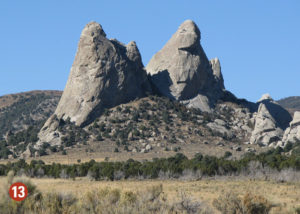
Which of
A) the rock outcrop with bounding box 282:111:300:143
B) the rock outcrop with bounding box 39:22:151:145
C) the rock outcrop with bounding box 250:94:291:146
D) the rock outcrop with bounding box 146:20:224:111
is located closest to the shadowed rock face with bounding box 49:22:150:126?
the rock outcrop with bounding box 39:22:151:145

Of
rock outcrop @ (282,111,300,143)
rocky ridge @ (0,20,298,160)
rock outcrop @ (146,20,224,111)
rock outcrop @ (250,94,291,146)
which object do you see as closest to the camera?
rock outcrop @ (282,111,300,143)

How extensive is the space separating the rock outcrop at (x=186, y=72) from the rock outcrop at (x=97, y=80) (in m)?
9.83

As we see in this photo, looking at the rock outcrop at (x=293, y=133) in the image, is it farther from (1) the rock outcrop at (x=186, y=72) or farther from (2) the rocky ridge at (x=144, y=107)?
(1) the rock outcrop at (x=186, y=72)

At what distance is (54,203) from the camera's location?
80.3ft

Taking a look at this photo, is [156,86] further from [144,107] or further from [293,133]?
[293,133]

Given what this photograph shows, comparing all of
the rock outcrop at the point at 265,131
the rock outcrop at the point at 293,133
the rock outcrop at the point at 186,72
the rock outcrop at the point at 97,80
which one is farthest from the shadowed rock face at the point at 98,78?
the rock outcrop at the point at 293,133

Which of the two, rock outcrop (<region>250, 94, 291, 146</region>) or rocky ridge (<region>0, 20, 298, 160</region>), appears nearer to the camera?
rocky ridge (<region>0, 20, 298, 160</region>)

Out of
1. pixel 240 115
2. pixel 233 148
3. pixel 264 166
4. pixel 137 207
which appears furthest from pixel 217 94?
pixel 137 207

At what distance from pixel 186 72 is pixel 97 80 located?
91.5 ft

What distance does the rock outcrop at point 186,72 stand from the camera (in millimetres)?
144875

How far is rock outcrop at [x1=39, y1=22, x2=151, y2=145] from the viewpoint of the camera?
12756 centimetres

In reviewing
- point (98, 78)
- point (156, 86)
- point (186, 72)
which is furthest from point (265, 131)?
point (98, 78)

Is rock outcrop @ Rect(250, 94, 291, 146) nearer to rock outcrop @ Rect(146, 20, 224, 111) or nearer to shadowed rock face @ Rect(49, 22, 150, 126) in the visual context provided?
rock outcrop @ Rect(146, 20, 224, 111)

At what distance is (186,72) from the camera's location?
14612 centimetres
